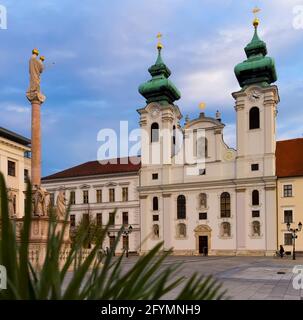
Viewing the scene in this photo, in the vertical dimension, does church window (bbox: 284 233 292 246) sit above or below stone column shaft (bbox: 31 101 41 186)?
below

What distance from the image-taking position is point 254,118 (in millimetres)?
43094

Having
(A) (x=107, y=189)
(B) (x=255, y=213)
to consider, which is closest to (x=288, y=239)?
(B) (x=255, y=213)

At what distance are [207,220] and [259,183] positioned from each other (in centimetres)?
655

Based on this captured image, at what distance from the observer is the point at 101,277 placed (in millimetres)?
1972

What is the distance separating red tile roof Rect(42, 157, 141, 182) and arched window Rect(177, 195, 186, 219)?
20.3ft

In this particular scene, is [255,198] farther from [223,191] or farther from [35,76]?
[35,76]

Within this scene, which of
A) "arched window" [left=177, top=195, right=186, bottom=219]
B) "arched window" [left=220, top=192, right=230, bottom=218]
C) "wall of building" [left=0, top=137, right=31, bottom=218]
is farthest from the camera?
"arched window" [left=177, top=195, right=186, bottom=219]

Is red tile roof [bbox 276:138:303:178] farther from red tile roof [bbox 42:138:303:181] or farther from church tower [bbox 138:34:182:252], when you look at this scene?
church tower [bbox 138:34:182:252]

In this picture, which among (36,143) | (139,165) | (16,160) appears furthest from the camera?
(139,165)

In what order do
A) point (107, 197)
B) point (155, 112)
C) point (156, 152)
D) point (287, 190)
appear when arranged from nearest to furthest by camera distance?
1. point (287, 190)
2. point (156, 152)
3. point (155, 112)
4. point (107, 197)

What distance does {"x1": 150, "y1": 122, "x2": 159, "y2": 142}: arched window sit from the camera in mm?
47281

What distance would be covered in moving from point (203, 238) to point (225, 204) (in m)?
4.21

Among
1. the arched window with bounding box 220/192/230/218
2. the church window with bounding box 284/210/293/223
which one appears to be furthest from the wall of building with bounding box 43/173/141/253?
the church window with bounding box 284/210/293/223
